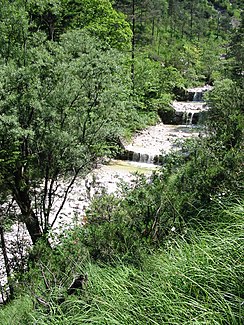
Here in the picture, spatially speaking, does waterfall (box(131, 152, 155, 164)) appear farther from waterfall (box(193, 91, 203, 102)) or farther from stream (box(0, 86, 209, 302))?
waterfall (box(193, 91, 203, 102))

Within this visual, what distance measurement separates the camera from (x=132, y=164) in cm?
1612

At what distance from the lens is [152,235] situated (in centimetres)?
369

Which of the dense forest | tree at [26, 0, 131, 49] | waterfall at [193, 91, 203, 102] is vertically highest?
tree at [26, 0, 131, 49]

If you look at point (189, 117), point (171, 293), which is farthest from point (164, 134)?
point (171, 293)

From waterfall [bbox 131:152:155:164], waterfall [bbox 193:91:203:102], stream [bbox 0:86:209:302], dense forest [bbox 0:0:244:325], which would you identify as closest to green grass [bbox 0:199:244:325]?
dense forest [bbox 0:0:244:325]

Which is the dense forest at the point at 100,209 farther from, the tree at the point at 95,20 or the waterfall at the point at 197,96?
the waterfall at the point at 197,96

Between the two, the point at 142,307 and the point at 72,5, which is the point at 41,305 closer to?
the point at 142,307

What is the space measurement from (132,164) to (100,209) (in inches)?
462

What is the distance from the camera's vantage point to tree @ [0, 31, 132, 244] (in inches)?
243

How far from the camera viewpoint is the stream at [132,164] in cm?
998

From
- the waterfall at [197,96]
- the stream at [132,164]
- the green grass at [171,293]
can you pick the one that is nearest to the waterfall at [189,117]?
the stream at [132,164]

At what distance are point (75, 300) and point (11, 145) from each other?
13.6 ft

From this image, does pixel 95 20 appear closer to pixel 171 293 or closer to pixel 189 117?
pixel 189 117

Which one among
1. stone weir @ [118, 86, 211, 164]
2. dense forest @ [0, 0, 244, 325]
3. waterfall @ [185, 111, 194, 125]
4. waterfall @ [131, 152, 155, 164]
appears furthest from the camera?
waterfall @ [185, 111, 194, 125]
